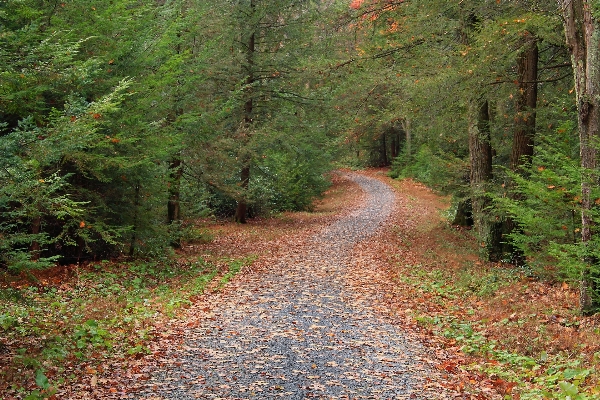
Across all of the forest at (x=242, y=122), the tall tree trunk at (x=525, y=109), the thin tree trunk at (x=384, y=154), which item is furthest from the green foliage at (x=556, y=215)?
the thin tree trunk at (x=384, y=154)

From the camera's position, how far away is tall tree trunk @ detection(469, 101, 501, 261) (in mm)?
13820

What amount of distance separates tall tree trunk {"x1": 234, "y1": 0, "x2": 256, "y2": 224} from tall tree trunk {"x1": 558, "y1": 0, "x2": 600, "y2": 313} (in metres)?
12.9

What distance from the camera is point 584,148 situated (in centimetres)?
820

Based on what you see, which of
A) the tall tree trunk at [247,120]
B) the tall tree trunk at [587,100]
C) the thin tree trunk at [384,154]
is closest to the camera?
the tall tree trunk at [587,100]

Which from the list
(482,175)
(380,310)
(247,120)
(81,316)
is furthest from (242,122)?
(81,316)

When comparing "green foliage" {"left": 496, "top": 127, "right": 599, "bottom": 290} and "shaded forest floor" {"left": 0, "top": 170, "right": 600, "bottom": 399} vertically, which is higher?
"green foliage" {"left": 496, "top": 127, "right": 599, "bottom": 290}

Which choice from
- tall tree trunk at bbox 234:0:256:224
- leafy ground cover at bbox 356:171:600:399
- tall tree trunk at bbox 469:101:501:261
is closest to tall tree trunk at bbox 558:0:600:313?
leafy ground cover at bbox 356:171:600:399

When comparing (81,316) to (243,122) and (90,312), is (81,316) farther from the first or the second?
(243,122)

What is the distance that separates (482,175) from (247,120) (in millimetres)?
10611

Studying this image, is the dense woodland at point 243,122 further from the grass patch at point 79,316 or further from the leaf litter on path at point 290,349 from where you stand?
the leaf litter on path at point 290,349

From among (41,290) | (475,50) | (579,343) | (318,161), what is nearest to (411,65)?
(475,50)

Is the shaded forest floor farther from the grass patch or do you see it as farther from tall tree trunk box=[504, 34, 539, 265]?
tall tree trunk box=[504, 34, 539, 265]

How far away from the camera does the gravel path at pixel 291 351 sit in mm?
6262

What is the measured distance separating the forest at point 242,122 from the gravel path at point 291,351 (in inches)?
94.1
